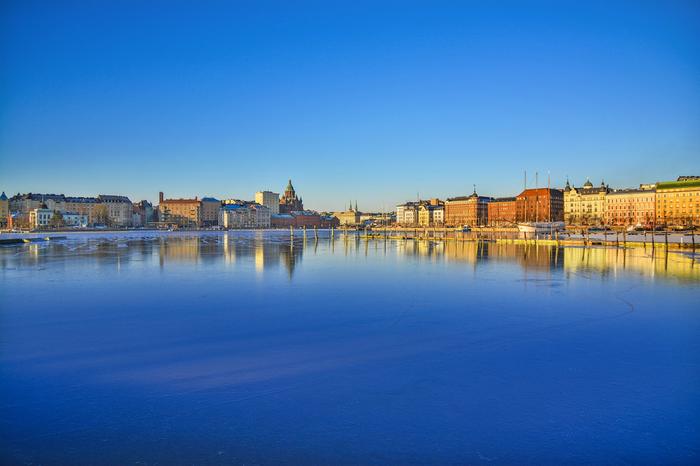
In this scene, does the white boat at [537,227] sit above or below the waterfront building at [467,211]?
below

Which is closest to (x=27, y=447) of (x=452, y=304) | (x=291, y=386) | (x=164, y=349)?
(x=291, y=386)

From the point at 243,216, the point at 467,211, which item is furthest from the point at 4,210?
the point at 467,211

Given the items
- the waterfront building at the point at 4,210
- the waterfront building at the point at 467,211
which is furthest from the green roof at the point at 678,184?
the waterfront building at the point at 4,210

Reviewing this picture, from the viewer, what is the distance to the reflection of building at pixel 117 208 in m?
162

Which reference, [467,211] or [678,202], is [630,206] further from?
[467,211]

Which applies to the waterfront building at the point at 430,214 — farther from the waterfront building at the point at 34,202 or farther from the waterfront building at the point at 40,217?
the waterfront building at the point at 34,202

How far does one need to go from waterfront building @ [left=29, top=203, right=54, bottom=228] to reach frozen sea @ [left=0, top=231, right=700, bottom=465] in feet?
464

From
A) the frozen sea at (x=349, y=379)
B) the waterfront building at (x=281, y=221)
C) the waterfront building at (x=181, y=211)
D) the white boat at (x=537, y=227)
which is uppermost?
the waterfront building at (x=181, y=211)

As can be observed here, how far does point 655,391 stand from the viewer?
282 inches

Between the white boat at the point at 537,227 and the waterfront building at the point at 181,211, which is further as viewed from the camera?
the waterfront building at the point at 181,211

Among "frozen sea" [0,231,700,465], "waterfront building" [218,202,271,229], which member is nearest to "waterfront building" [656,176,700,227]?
"frozen sea" [0,231,700,465]

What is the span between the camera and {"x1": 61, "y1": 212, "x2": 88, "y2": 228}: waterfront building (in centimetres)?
14652

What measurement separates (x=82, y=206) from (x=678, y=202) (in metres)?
168

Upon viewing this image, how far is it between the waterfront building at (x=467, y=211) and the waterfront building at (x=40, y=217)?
120 metres
